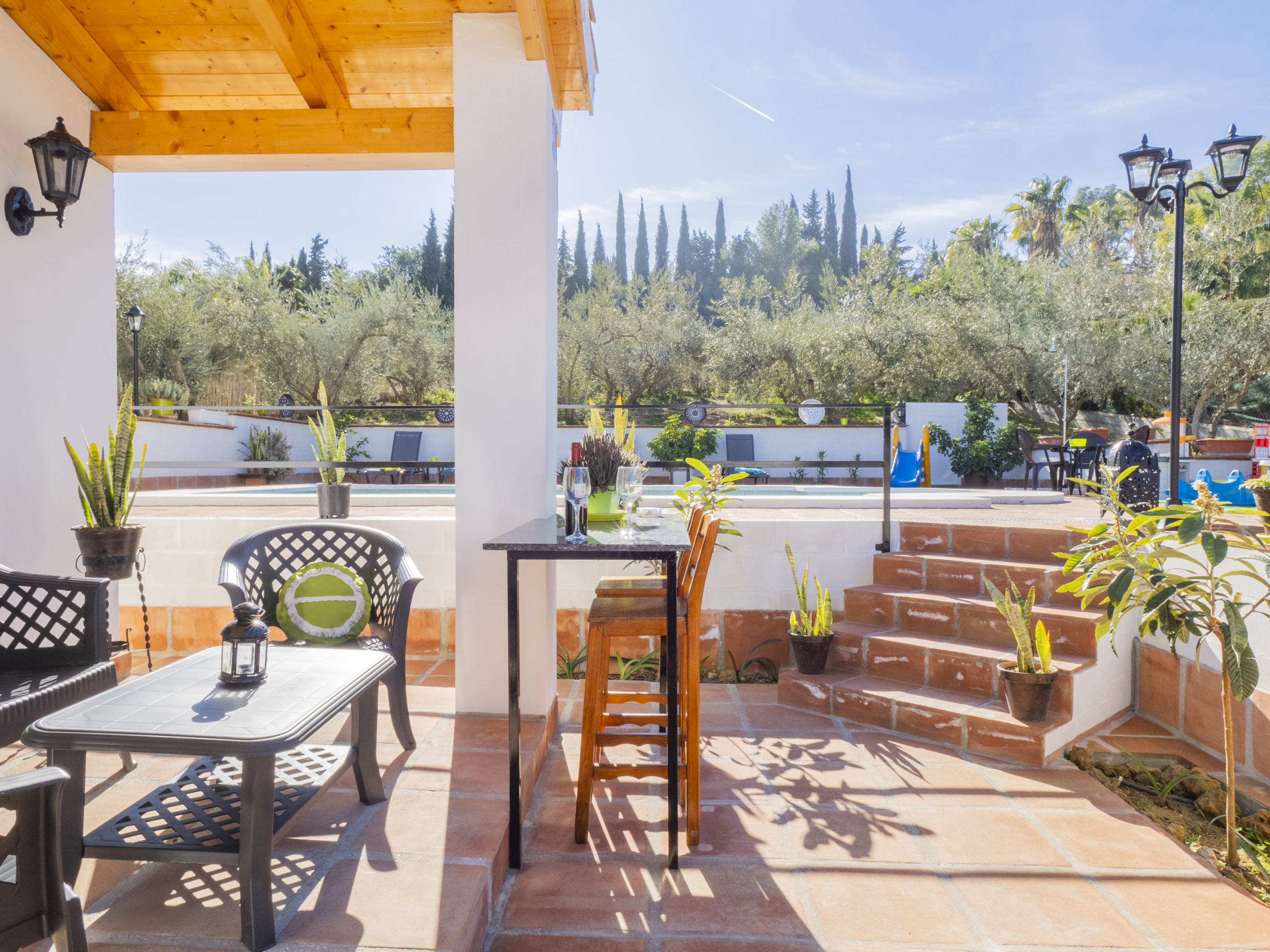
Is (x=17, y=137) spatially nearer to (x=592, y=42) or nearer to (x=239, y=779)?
(x=592, y=42)

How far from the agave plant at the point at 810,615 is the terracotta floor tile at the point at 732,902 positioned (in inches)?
58.1

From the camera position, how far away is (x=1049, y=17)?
1194cm

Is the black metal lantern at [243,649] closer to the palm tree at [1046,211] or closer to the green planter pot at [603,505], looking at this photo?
the green planter pot at [603,505]

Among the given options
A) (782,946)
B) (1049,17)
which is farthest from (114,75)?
(1049,17)

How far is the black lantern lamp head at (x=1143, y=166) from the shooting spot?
17.4 feet

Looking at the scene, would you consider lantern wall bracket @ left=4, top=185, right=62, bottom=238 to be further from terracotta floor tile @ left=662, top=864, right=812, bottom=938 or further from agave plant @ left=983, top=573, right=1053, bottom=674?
agave plant @ left=983, top=573, right=1053, bottom=674

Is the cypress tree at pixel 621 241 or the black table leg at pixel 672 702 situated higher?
the cypress tree at pixel 621 241

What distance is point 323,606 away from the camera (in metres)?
Result: 2.39

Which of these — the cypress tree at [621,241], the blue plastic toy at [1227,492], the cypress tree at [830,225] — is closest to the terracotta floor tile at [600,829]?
the blue plastic toy at [1227,492]

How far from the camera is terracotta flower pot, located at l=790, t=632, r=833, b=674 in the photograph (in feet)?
10.6

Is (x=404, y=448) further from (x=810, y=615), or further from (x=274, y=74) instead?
(x=810, y=615)

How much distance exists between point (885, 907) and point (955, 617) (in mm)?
1766

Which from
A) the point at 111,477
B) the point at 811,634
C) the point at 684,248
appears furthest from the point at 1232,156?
the point at 684,248

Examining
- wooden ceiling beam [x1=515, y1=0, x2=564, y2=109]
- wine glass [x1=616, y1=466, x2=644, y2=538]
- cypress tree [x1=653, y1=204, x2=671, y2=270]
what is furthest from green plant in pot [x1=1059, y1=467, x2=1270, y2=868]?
cypress tree [x1=653, y1=204, x2=671, y2=270]
